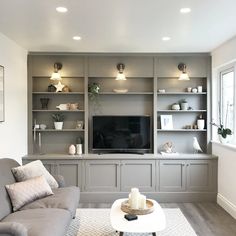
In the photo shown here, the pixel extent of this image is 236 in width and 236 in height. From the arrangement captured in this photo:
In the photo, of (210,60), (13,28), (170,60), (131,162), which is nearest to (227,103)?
(210,60)

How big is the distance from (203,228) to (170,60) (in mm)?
3006

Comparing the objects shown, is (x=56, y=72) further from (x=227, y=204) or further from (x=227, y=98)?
(x=227, y=204)

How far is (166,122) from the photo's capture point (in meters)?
5.73

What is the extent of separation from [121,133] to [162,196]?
1.33 m

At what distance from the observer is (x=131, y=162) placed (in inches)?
208

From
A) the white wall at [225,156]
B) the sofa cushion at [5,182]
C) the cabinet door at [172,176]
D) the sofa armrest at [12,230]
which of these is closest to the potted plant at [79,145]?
the cabinet door at [172,176]

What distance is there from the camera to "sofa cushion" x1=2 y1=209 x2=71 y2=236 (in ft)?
8.88

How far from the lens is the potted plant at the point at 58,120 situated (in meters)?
5.59

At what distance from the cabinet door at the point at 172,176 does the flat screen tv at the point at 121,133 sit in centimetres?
54

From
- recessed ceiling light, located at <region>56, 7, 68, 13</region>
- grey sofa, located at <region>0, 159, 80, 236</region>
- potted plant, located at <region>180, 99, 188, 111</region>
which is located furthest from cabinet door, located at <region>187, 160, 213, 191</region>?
recessed ceiling light, located at <region>56, 7, 68, 13</region>

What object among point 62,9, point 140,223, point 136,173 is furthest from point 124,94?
point 140,223

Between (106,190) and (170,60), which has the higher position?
(170,60)

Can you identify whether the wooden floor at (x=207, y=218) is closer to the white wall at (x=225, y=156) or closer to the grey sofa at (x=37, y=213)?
the white wall at (x=225, y=156)

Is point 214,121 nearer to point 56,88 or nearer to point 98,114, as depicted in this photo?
point 98,114
